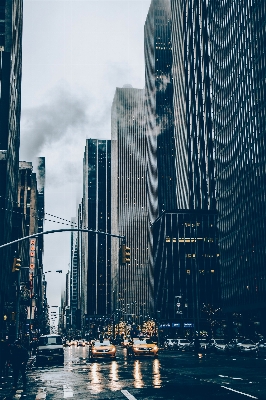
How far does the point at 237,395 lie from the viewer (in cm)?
1742

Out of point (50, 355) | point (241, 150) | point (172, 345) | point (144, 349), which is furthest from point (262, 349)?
point (241, 150)

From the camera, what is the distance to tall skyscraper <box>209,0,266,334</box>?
3804 inches

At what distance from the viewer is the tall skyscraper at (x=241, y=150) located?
96.6 meters

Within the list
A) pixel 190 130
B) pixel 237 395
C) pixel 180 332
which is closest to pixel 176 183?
pixel 190 130

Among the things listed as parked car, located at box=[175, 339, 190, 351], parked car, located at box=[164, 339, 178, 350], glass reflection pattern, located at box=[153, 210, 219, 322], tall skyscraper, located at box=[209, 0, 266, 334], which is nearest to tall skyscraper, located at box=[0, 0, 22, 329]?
parked car, located at box=[175, 339, 190, 351]

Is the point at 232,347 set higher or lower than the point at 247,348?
lower

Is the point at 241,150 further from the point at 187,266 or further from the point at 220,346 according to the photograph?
the point at 220,346

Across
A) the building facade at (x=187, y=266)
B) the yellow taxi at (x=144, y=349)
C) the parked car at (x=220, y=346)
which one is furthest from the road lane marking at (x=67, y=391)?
the building facade at (x=187, y=266)

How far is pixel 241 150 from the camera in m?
108

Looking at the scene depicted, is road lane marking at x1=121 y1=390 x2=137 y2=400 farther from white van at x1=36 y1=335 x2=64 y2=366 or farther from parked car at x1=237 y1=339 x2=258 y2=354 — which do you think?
parked car at x1=237 y1=339 x2=258 y2=354

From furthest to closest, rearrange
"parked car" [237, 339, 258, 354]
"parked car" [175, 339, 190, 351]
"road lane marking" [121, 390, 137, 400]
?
1. "parked car" [175, 339, 190, 351]
2. "parked car" [237, 339, 258, 354]
3. "road lane marking" [121, 390, 137, 400]

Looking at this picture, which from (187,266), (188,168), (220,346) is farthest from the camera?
(188,168)

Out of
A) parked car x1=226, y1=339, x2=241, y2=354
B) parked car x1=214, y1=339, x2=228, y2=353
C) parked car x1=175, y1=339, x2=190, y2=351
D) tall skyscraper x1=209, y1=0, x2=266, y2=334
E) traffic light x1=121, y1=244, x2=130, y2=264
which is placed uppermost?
tall skyscraper x1=209, y1=0, x2=266, y2=334

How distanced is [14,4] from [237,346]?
6299cm
